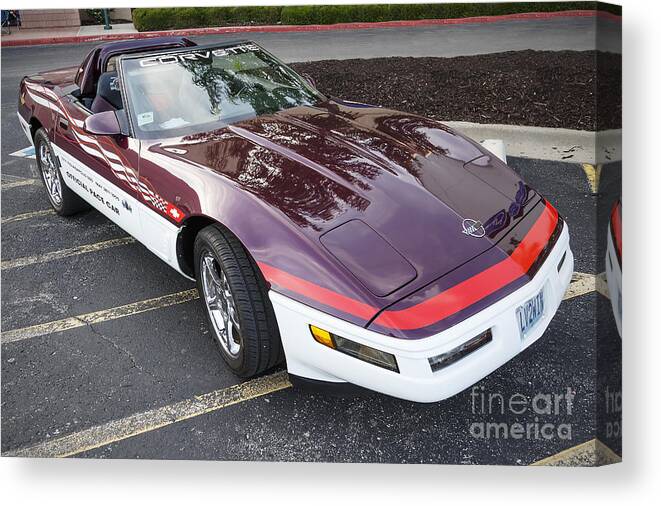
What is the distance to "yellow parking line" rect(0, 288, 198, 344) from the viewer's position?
301 cm

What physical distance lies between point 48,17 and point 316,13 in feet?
3.88

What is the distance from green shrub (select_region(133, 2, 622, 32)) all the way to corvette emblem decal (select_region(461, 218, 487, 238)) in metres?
0.95

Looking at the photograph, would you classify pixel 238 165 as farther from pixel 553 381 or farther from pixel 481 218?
pixel 553 381

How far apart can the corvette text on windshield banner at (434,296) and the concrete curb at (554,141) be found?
48 centimetres

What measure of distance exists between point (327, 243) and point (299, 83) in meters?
1.49

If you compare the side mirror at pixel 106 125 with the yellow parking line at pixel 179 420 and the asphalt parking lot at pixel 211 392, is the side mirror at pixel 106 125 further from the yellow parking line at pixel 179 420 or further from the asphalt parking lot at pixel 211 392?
the yellow parking line at pixel 179 420

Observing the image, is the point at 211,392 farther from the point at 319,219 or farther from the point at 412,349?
the point at 412,349

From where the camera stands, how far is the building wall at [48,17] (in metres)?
2.79

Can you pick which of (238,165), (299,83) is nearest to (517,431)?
(238,165)

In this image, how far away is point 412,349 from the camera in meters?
2.09

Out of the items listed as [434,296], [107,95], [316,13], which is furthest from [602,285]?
[107,95]

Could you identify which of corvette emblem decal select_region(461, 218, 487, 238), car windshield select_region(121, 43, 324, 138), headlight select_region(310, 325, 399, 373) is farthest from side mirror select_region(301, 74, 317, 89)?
headlight select_region(310, 325, 399, 373)

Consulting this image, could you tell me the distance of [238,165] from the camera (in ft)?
9.02

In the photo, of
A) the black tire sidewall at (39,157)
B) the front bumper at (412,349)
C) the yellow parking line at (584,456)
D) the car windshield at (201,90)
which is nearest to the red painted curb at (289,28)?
the car windshield at (201,90)
